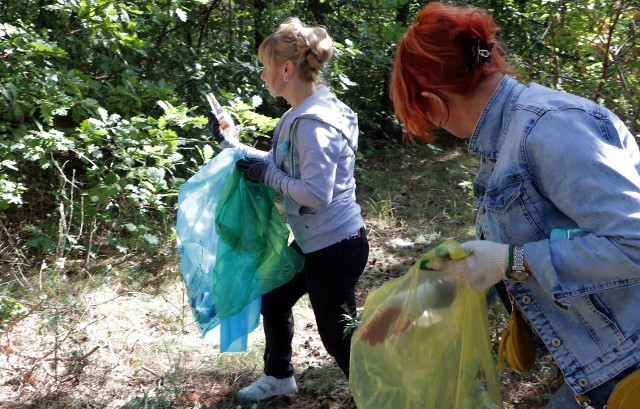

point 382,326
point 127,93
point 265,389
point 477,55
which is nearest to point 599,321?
point 382,326

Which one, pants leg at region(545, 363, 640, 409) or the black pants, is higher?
pants leg at region(545, 363, 640, 409)

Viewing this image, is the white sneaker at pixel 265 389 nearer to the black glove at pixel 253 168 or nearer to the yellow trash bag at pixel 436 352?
the black glove at pixel 253 168

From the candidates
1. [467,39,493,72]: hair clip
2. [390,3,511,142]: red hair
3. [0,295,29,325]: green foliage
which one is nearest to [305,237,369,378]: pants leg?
[390,3,511,142]: red hair

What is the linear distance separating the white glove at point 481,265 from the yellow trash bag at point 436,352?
0.13m

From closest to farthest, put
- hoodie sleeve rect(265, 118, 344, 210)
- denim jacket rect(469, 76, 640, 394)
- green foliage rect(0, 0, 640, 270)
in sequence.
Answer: denim jacket rect(469, 76, 640, 394) → hoodie sleeve rect(265, 118, 344, 210) → green foliage rect(0, 0, 640, 270)

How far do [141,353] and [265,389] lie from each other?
0.79 metres

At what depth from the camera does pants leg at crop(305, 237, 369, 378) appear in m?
2.62

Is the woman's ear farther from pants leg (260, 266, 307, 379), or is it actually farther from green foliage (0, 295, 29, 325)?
green foliage (0, 295, 29, 325)

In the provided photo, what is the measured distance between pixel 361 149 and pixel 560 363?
6966 millimetres

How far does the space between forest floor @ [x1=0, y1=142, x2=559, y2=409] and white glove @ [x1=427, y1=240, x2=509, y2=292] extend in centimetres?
159

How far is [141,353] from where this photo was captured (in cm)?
353

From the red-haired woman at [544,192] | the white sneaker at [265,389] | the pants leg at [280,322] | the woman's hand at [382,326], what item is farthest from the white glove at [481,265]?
the white sneaker at [265,389]

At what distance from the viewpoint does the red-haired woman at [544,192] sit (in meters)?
1.41

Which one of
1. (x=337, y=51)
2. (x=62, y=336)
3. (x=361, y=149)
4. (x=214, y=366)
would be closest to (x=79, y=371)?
(x=62, y=336)
